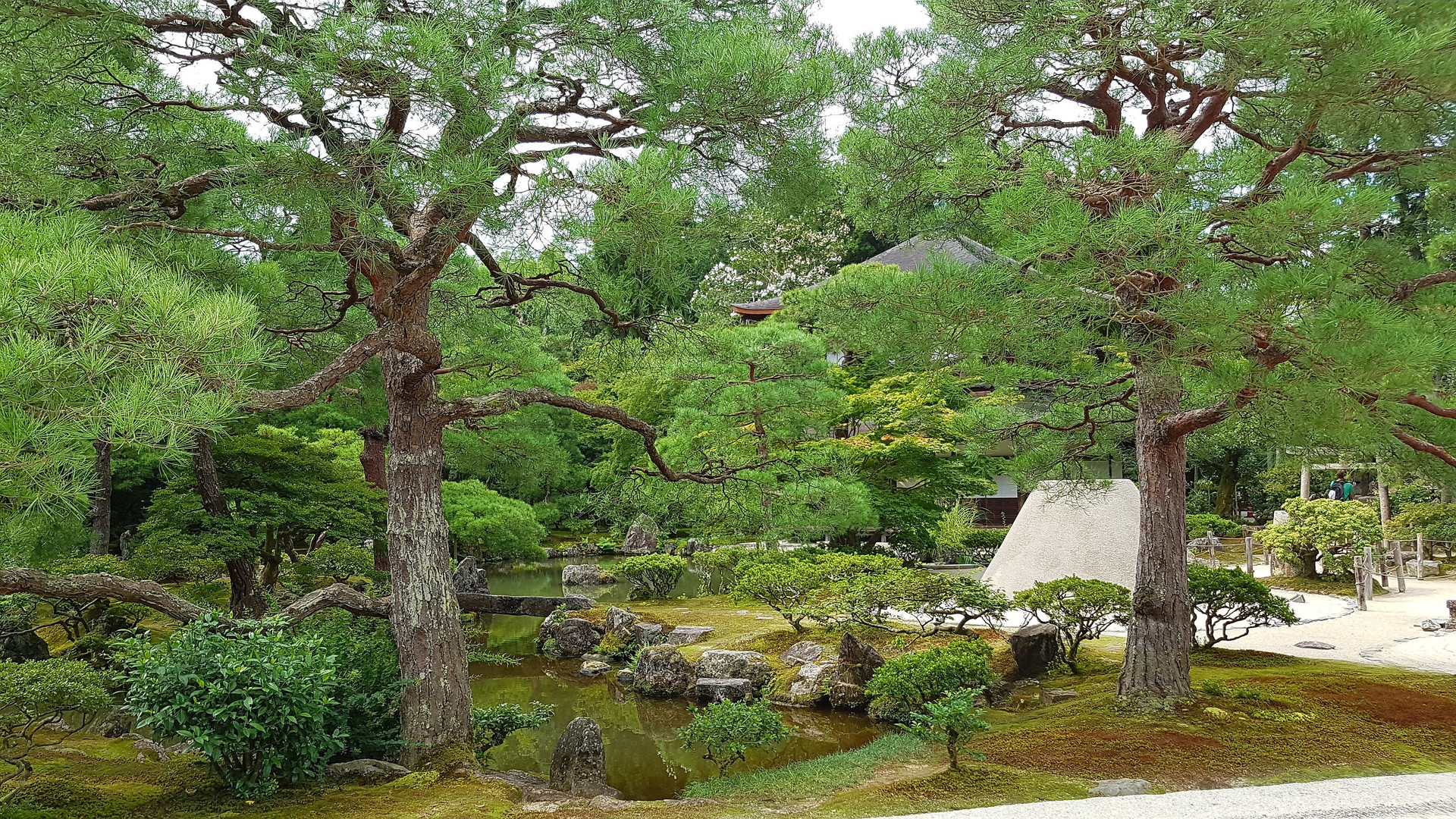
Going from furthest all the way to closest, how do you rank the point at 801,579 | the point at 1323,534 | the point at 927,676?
the point at 1323,534
the point at 801,579
the point at 927,676

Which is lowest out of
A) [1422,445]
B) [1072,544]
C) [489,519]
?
[1072,544]

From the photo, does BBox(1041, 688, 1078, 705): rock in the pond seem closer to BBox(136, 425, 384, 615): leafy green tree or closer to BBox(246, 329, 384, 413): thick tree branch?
BBox(246, 329, 384, 413): thick tree branch

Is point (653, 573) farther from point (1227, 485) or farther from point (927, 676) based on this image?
point (1227, 485)

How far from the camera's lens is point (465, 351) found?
754 centimetres

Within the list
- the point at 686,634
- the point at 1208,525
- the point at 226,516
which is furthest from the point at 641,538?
the point at 226,516

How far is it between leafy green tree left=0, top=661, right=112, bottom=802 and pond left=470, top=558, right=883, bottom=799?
2.44m

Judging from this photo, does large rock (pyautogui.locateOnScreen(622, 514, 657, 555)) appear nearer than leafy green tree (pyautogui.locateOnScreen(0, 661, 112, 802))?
No

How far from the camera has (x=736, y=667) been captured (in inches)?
307

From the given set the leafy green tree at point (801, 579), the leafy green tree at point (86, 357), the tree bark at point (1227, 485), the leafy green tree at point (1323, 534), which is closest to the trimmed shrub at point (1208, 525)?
the leafy green tree at point (1323, 534)

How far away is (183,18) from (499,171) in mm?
1829

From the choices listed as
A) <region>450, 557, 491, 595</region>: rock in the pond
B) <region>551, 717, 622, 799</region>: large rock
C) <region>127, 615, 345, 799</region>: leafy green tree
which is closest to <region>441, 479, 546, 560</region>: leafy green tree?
<region>450, 557, 491, 595</region>: rock in the pond

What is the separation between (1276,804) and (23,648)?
350 inches

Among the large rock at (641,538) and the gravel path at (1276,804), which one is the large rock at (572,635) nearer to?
the gravel path at (1276,804)

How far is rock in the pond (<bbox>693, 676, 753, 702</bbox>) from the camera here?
7387 millimetres
